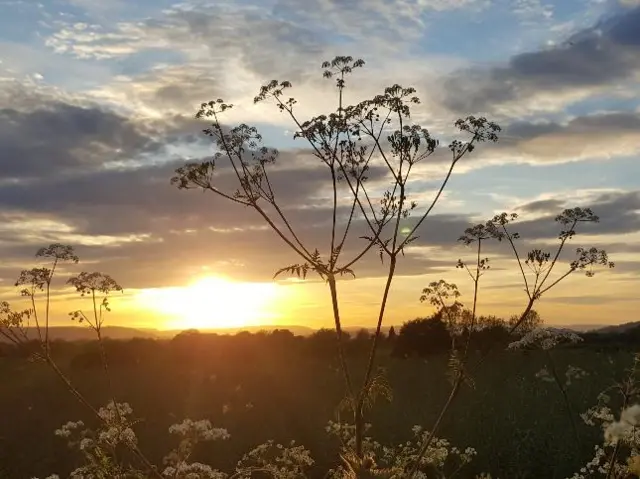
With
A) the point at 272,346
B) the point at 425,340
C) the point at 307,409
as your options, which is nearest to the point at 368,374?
the point at 307,409

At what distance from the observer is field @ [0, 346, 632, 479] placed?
15.2 m

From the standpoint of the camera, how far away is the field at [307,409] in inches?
599

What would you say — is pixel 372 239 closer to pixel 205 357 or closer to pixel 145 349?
pixel 205 357

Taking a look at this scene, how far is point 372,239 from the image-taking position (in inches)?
314

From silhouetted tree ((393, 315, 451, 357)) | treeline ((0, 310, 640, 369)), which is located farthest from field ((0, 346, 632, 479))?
silhouetted tree ((393, 315, 451, 357))

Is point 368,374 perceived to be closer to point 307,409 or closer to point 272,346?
point 307,409

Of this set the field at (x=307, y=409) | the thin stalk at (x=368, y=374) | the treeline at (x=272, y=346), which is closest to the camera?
the thin stalk at (x=368, y=374)

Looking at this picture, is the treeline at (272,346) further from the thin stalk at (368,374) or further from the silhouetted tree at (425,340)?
the thin stalk at (368,374)

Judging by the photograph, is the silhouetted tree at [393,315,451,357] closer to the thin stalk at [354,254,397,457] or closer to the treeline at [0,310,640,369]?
the treeline at [0,310,640,369]

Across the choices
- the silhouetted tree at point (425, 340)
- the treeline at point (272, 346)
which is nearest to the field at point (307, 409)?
the treeline at point (272, 346)

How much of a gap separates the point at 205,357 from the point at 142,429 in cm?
1993

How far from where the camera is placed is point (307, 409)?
21641 mm

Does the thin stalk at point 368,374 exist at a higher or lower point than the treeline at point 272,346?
higher

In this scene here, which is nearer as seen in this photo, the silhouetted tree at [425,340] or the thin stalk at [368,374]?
the thin stalk at [368,374]
